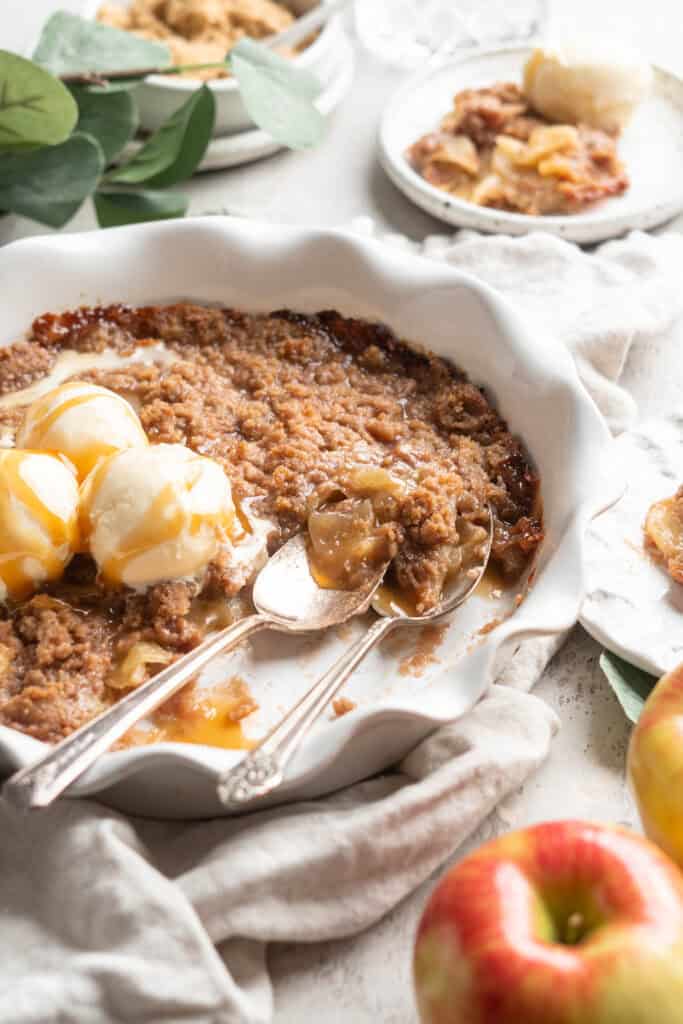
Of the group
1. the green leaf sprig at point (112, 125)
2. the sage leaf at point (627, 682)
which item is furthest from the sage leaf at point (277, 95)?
the sage leaf at point (627, 682)

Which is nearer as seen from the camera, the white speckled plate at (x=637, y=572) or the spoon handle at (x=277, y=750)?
the spoon handle at (x=277, y=750)

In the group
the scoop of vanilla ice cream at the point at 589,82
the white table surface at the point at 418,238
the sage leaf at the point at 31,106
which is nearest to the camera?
the white table surface at the point at 418,238

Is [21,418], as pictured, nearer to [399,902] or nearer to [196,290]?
[196,290]

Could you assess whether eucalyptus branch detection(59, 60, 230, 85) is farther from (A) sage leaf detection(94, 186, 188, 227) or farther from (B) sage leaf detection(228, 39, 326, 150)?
(A) sage leaf detection(94, 186, 188, 227)

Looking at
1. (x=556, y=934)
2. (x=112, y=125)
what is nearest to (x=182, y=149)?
(x=112, y=125)

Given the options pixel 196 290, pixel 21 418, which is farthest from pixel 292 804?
pixel 196 290

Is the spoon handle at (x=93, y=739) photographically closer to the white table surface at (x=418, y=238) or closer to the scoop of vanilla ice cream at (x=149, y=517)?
the scoop of vanilla ice cream at (x=149, y=517)

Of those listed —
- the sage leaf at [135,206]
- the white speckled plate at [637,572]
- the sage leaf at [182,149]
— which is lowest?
the sage leaf at [135,206]

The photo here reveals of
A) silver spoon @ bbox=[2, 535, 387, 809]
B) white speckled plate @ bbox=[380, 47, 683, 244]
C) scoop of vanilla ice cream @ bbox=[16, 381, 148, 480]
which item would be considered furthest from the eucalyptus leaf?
silver spoon @ bbox=[2, 535, 387, 809]
